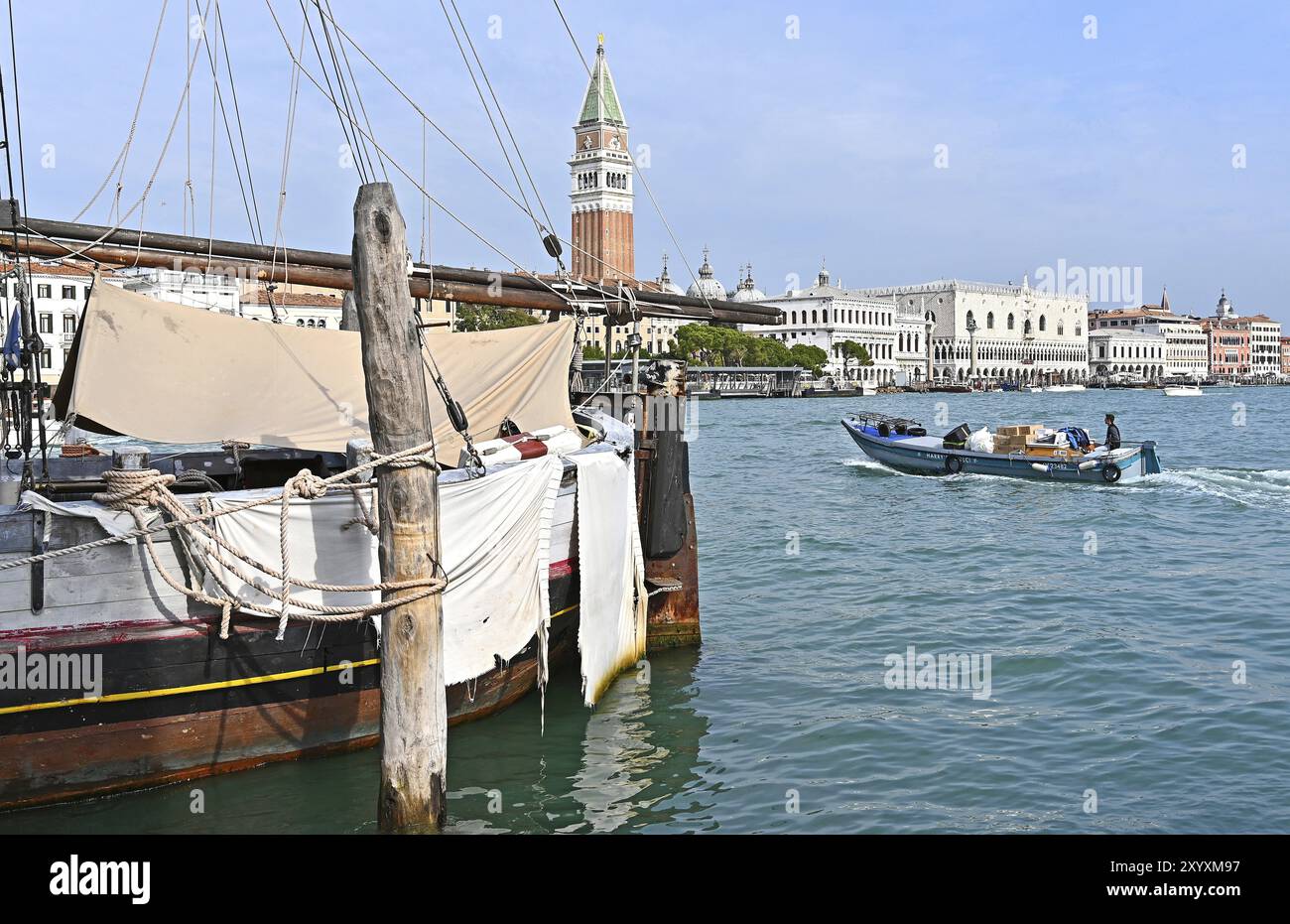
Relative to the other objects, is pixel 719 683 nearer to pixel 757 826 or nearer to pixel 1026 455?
pixel 757 826

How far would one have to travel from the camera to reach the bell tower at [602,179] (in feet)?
498

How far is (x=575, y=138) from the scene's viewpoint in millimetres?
161625

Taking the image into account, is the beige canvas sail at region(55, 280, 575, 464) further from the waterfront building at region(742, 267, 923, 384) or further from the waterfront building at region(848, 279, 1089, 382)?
the waterfront building at region(848, 279, 1089, 382)

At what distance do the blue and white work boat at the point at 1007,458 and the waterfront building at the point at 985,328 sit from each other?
146m

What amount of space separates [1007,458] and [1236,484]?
5.30m

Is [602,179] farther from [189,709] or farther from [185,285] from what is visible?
[189,709]

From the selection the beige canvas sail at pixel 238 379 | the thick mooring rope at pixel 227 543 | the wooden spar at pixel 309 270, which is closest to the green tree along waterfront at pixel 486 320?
the wooden spar at pixel 309 270

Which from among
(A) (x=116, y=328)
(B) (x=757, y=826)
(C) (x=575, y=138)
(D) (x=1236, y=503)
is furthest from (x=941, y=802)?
(C) (x=575, y=138)

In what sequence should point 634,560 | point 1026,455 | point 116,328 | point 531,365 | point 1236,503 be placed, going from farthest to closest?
point 1026,455 < point 1236,503 < point 531,365 < point 634,560 < point 116,328

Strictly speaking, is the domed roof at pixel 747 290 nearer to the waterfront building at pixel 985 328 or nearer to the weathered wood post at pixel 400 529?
the waterfront building at pixel 985 328

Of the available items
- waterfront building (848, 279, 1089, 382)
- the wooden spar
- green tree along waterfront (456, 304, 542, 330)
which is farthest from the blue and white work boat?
waterfront building (848, 279, 1089, 382)

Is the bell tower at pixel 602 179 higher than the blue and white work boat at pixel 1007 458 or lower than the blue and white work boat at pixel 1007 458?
higher

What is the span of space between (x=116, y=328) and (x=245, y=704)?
14.0 feet

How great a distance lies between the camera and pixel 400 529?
7086 mm
